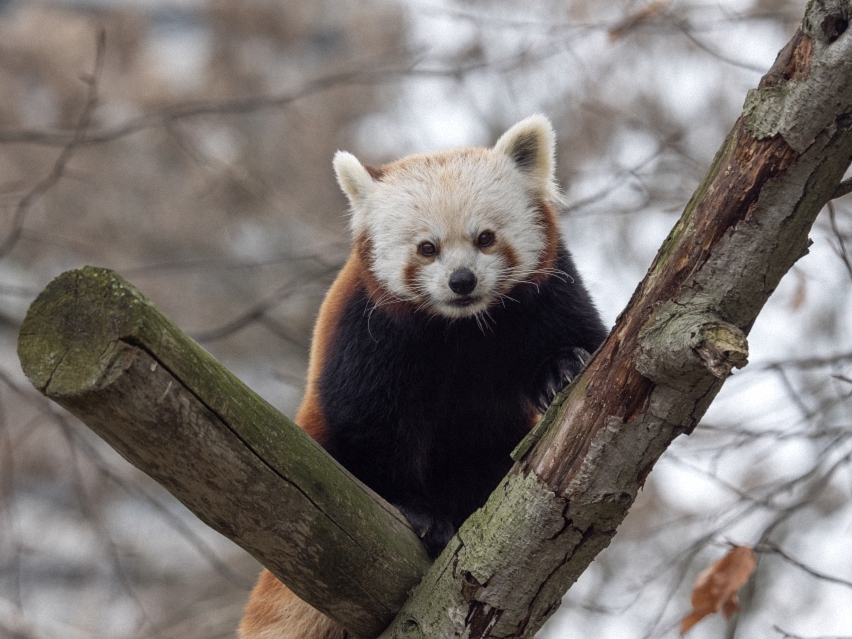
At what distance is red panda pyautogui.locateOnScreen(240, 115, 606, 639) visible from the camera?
3.10 metres

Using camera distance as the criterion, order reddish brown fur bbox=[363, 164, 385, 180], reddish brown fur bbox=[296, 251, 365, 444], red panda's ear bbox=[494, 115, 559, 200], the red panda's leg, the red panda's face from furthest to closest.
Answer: reddish brown fur bbox=[363, 164, 385, 180]
red panda's ear bbox=[494, 115, 559, 200]
reddish brown fur bbox=[296, 251, 365, 444]
the red panda's face
the red panda's leg

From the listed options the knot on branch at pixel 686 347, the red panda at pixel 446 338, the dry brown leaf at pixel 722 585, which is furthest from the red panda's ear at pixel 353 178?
the dry brown leaf at pixel 722 585

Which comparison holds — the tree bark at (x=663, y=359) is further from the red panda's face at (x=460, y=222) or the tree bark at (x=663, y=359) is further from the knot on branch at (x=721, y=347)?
the red panda's face at (x=460, y=222)

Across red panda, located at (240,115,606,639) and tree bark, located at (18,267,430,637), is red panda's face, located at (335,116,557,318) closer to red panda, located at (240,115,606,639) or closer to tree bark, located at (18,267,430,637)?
red panda, located at (240,115,606,639)

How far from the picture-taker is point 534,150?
11.5ft

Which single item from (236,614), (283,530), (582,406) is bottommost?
(236,614)

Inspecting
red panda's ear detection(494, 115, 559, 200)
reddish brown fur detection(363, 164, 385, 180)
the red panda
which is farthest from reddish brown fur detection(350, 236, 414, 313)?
red panda's ear detection(494, 115, 559, 200)

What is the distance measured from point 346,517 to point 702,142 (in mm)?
4960

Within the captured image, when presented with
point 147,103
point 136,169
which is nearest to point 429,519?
point 147,103

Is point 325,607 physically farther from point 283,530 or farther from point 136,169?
point 136,169

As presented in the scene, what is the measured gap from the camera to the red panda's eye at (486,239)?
3.23 meters

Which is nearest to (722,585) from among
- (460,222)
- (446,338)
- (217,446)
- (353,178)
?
(446,338)

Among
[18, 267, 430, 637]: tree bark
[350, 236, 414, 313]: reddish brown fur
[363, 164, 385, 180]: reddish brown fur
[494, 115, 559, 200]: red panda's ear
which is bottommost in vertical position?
[18, 267, 430, 637]: tree bark

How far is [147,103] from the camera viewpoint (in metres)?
10.3
